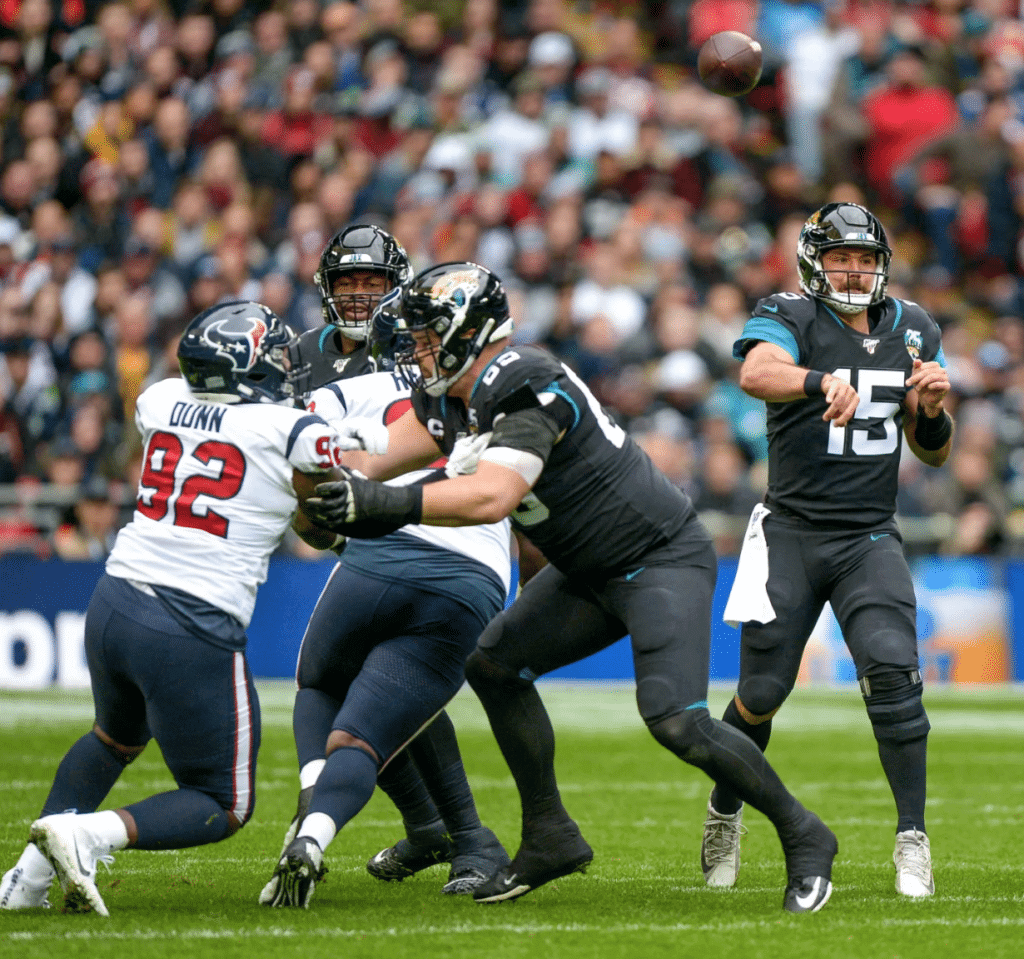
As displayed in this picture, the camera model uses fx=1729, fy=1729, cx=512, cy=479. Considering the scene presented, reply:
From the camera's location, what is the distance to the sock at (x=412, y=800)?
578 cm

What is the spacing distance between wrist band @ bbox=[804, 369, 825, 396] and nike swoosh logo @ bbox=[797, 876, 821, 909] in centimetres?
148

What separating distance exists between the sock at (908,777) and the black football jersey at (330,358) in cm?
212

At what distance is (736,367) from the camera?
13469 mm

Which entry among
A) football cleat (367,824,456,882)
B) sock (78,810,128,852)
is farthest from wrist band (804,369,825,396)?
sock (78,810,128,852)

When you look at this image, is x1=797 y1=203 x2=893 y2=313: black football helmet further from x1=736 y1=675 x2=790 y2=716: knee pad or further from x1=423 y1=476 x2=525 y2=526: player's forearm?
x1=423 y1=476 x2=525 y2=526: player's forearm

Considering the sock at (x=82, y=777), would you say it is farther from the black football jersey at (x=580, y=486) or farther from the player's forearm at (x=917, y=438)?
the player's forearm at (x=917, y=438)

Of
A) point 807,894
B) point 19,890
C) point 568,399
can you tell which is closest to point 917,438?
point 568,399

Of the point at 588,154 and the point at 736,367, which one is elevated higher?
the point at 588,154

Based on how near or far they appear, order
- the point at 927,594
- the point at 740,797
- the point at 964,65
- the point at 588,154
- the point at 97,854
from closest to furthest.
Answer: the point at 97,854, the point at 740,797, the point at 927,594, the point at 588,154, the point at 964,65

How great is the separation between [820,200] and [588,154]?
216 cm

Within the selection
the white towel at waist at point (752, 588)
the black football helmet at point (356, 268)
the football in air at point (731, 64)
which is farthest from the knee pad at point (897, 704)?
the football in air at point (731, 64)

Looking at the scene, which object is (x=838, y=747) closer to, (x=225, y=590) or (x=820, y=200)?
(x=225, y=590)

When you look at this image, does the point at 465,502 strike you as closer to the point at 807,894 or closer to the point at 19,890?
the point at 807,894

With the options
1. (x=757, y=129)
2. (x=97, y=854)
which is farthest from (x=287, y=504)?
(x=757, y=129)
